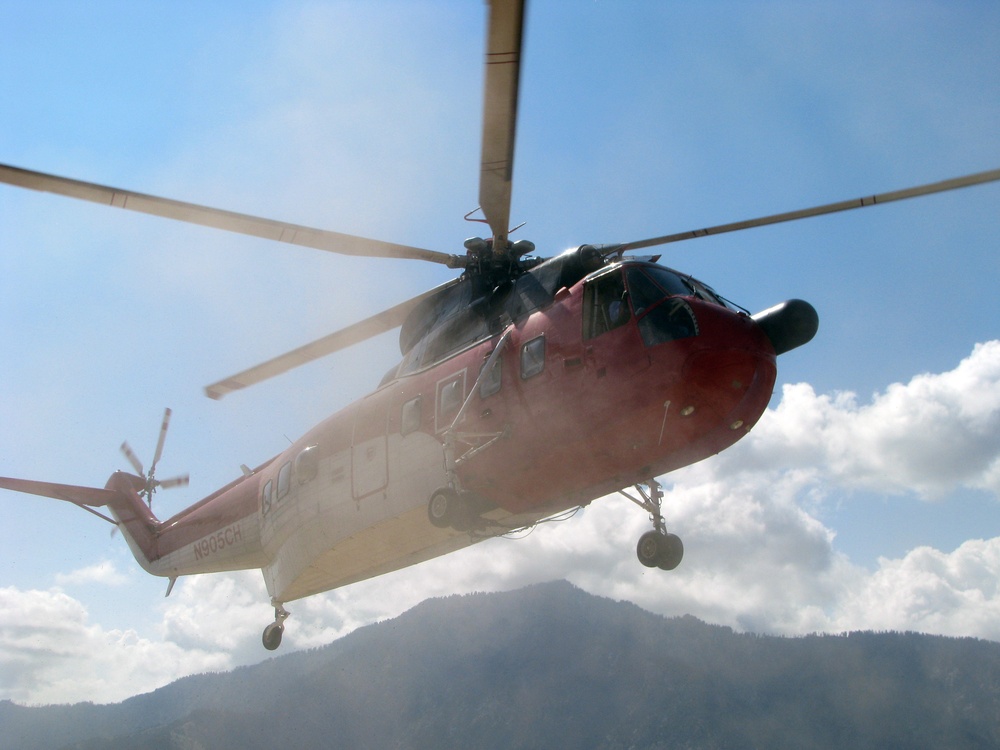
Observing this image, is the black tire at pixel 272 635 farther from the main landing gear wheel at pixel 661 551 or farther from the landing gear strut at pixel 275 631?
the main landing gear wheel at pixel 661 551

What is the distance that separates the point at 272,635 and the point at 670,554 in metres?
10.2

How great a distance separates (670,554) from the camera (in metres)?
10.4

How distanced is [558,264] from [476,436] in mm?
2821

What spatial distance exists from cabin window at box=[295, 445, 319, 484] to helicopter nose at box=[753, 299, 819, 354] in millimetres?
8273

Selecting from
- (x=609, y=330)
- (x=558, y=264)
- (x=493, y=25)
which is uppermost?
(x=558, y=264)

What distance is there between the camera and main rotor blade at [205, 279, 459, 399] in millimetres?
13742

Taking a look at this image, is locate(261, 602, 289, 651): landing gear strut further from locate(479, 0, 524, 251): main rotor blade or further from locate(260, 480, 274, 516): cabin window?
locate(479, 0, 524, 251): main rotor blade

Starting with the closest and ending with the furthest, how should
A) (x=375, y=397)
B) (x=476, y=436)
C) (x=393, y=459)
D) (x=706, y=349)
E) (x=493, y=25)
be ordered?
(x=493, y=25)
(x=706, y=349)
(x=476, y=436)
(x=393, y=459)
(x=375, y=397)

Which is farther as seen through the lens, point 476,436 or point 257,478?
point 257,478

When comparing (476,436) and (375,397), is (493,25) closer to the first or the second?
(476,436)

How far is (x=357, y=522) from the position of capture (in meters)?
12.7

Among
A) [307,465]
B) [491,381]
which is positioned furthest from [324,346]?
[491,381]

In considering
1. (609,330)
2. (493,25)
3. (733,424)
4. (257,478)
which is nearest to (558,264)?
(609,330)

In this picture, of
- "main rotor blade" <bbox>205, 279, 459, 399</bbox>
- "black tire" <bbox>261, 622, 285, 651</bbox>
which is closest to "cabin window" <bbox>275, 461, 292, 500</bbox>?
"main rotor blade" <bbox>205, 279, 459, 399</bbox>
